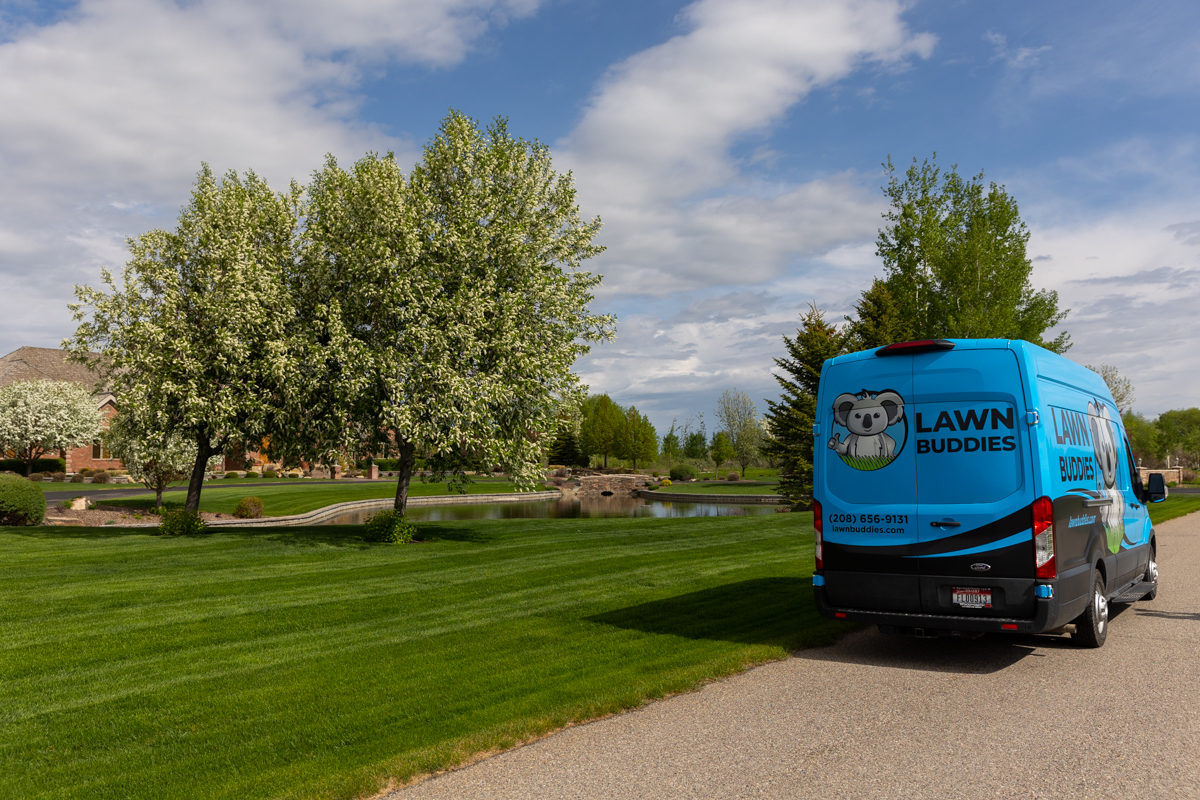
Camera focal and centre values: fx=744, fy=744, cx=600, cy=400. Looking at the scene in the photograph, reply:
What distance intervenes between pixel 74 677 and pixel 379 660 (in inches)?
115

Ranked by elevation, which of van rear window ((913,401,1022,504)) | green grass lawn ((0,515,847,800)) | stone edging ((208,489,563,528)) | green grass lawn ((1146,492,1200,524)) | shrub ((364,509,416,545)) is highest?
van rear window ((913,401,1022,504))

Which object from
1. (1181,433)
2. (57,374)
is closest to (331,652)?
(57,374)

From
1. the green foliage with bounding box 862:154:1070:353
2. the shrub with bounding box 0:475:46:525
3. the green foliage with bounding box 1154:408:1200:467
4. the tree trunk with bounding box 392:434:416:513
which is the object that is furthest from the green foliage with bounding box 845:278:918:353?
the green foliage with bounding box 1154:408:1200:467

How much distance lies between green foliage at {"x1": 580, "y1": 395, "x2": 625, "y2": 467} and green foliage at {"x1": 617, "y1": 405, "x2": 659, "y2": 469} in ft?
1.36

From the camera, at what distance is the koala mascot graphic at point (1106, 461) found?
8.66m

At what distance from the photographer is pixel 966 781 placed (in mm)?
4680

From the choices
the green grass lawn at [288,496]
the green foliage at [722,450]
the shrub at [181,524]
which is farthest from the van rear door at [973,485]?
the green foliage at [722,450]

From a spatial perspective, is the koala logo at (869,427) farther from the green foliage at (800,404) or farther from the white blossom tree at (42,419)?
the white blossom tree at (42,419)

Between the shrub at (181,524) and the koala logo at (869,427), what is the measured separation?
18.3 meters

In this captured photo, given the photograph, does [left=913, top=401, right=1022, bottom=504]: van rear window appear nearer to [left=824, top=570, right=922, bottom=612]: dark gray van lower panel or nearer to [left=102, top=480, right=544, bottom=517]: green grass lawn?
[left=824, top=570, right=922, bottom=612]: dark gray van lower panel

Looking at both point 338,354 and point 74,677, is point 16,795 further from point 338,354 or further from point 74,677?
point 338,354

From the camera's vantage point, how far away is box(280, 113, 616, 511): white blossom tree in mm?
17125

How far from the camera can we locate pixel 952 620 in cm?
721

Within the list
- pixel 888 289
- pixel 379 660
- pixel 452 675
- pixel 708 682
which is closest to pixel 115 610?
pixel 379 660
